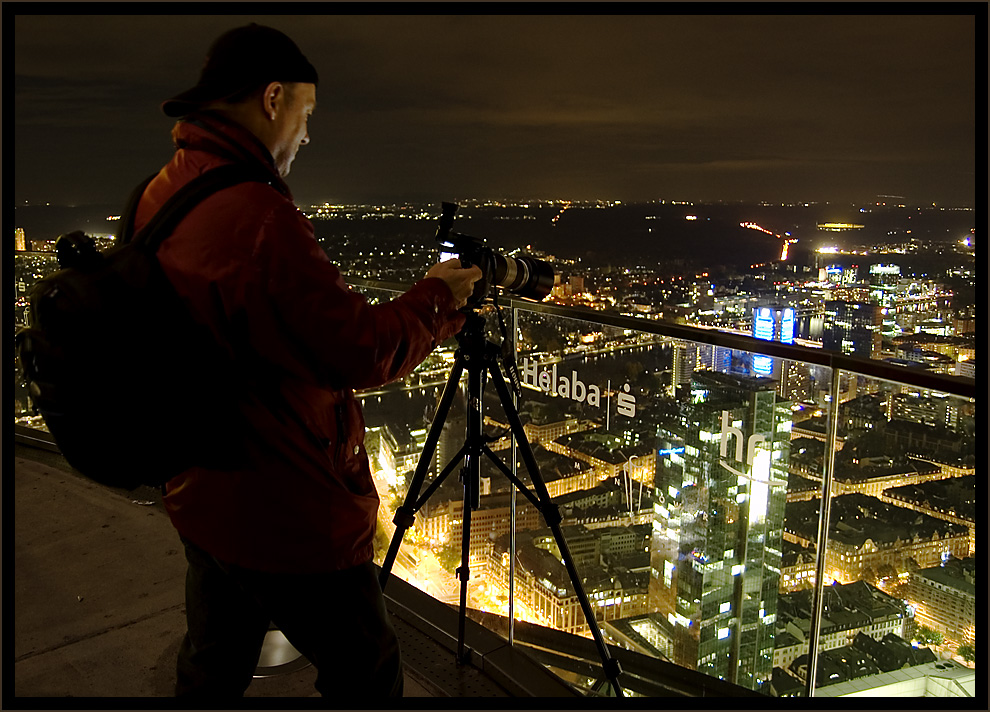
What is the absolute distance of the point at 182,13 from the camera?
2.03 m

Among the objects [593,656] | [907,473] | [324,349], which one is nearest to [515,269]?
[324,349]

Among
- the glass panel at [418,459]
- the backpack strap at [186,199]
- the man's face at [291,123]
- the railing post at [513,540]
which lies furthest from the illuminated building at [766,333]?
the backpack strap at [186,199]

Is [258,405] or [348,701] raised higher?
[258,405]

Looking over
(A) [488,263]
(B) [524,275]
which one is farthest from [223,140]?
(B) [524,275]

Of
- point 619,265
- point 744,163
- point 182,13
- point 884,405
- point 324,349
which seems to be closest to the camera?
point 324,349

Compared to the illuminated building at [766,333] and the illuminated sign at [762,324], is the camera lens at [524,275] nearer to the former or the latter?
the illuminated building at [766,333]

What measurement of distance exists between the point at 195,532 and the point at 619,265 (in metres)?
11.4

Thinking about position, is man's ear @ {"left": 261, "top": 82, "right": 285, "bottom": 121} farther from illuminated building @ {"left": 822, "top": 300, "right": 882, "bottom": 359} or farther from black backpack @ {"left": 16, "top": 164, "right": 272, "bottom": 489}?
illuminated building @ {"left": 822, "top": 300, "right": 882, "bottom": 359}

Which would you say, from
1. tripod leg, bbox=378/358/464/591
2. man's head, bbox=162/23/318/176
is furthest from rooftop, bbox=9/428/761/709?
man's head, bbox=162/23/318/176

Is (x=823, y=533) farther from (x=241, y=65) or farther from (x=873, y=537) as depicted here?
(x=241, y=65)

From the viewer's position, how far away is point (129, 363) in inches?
40.1

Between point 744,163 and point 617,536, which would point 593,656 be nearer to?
point 617,536

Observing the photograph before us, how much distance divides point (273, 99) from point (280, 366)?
46 cm

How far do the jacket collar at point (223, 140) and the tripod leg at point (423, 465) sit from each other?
31.1 inches
